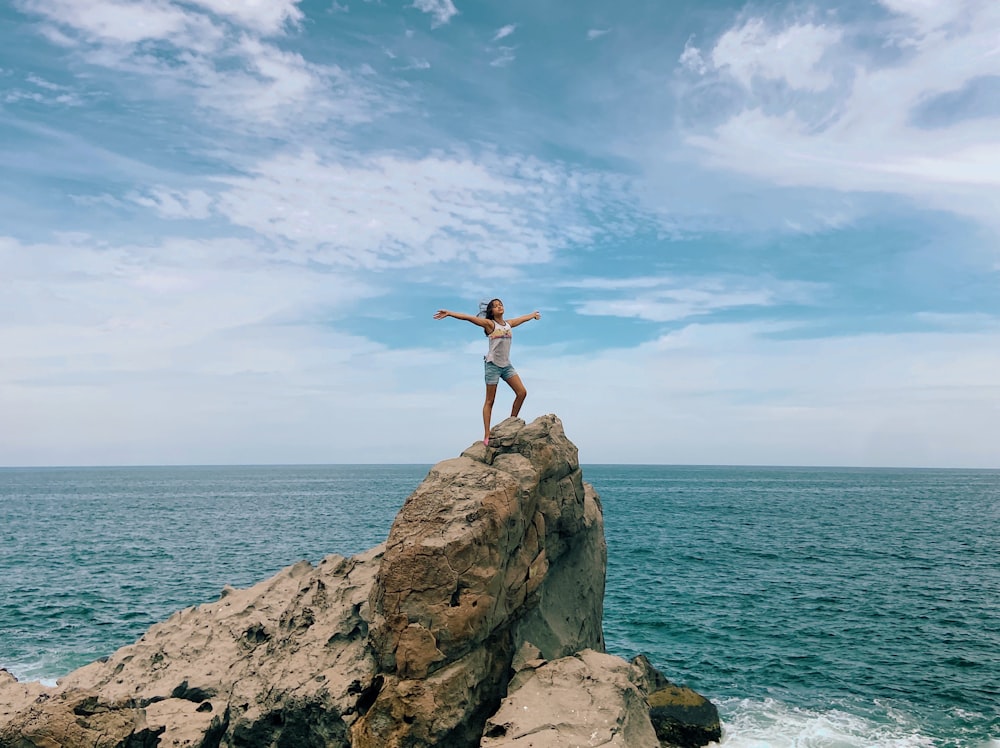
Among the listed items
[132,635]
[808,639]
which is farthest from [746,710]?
[132,635]

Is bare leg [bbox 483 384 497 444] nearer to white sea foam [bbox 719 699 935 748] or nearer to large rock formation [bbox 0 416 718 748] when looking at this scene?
large rock formation [bbox 0 416 718 748]

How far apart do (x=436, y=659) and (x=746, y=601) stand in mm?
33232

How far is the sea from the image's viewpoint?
984 inches

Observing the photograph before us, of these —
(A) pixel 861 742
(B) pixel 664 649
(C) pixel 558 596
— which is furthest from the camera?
(B) pixel 664 649

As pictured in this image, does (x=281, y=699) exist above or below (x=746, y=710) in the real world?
above

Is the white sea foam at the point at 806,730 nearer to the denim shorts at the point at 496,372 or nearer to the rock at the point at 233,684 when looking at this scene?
the rock at the point at 233,684

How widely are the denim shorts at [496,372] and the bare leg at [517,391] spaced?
15 cm

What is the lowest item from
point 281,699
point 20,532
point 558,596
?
point 20,532

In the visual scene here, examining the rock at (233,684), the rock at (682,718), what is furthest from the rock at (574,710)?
the rock at (682,718)

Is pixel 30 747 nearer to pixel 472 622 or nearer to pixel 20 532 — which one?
pixel 472 622

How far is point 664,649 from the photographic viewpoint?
31453mm

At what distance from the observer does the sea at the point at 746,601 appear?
25.0 meters

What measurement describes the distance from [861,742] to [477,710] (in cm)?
1549

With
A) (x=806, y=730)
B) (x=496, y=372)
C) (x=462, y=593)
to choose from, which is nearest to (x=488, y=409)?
(x=496, y=372)
